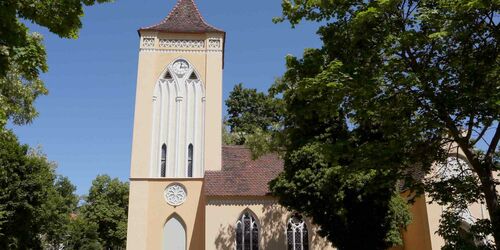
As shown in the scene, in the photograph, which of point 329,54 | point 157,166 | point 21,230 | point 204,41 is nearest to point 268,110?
point 204,41

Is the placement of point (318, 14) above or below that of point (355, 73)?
above

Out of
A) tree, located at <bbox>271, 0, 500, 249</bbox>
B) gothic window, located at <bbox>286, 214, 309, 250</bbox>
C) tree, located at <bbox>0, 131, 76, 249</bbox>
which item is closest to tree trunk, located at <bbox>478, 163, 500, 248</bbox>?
tree, located at <bbox>271, 0, 500, 249</bbox>

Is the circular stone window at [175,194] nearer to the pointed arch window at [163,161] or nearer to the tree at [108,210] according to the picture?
the pointed arch window at [163,161]

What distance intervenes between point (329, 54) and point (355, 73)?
1.50 metres

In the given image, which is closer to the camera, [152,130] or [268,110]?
[152,130]

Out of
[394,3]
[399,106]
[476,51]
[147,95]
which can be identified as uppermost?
[147,95]

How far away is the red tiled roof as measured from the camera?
934 inches

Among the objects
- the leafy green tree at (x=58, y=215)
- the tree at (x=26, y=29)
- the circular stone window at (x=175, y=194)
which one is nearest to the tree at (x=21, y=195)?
the leafy green tree at (x=58, y=215)

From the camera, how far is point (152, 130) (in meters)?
25.7

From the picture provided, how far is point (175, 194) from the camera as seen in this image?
974 inches

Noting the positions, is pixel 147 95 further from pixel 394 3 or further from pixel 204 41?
pixel 394 3

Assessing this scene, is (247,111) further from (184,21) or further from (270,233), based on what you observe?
(270,233)

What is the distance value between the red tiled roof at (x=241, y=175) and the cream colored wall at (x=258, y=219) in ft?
1.43

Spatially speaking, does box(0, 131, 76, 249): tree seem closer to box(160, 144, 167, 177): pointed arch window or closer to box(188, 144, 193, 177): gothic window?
box(160, 144, 167, 177): pointed arch window
